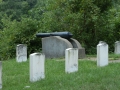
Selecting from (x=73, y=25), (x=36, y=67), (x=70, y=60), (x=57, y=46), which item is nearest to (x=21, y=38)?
(x=73, y=25)

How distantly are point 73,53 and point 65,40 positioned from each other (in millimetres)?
4703

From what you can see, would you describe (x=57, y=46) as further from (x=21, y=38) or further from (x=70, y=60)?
(x=70, y=60)

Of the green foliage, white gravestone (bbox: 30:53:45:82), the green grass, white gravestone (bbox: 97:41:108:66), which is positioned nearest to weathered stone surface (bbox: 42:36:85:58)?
the green foliage

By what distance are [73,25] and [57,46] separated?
4498mm

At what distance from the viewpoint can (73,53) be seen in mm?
9812

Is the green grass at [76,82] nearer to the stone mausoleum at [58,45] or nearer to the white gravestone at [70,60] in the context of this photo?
the white gravestone at [70,60]

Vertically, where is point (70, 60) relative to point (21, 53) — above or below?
above

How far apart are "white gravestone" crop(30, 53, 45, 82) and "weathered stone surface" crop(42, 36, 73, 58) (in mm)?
5785

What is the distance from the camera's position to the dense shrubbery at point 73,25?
18.5 m

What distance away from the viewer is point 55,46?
14898 mm

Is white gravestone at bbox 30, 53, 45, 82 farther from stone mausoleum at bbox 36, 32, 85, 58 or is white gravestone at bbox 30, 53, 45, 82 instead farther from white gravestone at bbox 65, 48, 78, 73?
stone mausoleum at bbox 36, 32, 85, 58

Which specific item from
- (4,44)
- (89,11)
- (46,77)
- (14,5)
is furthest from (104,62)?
(14,5)

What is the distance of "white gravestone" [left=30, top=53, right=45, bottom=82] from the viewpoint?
328 inches

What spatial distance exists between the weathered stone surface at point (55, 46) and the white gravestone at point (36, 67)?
5.78m
